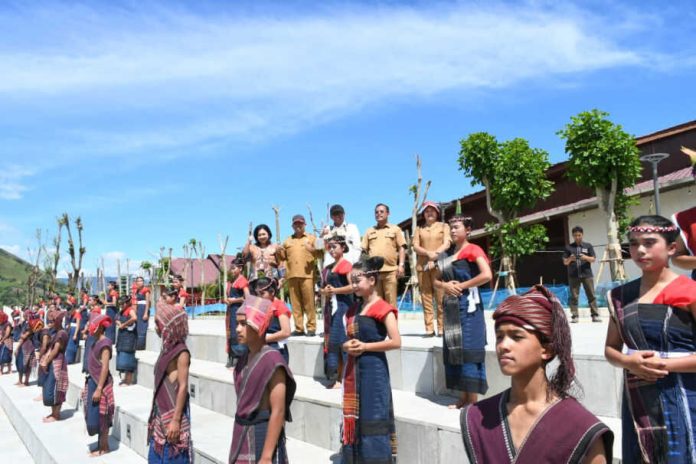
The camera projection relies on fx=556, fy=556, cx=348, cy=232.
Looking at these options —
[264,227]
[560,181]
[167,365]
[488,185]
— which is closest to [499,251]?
[488,185]

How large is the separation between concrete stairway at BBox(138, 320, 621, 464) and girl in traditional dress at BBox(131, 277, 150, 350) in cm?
421

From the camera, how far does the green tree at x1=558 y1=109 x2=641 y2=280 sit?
14.8m

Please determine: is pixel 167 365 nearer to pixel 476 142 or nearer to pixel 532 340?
pixel 532 340

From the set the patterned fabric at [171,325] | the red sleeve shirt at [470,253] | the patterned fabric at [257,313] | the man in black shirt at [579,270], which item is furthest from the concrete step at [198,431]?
the man in black shirt at [579,270]

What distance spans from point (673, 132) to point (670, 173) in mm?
1358

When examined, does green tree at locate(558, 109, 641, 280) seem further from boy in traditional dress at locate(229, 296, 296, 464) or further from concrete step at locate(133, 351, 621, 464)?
boy in traditional dress at locate(229, 296, 296, 464)

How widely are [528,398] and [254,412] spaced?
176cm

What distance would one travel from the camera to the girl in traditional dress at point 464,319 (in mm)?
4641

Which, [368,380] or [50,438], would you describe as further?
[50,438]

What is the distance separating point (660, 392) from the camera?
236 centimetres

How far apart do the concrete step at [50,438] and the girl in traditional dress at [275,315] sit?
2597 mm

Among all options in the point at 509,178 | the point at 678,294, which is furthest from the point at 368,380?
the point at 509,178

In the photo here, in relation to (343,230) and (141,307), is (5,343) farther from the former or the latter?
(343,230)

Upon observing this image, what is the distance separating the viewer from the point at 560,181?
2125 cm
